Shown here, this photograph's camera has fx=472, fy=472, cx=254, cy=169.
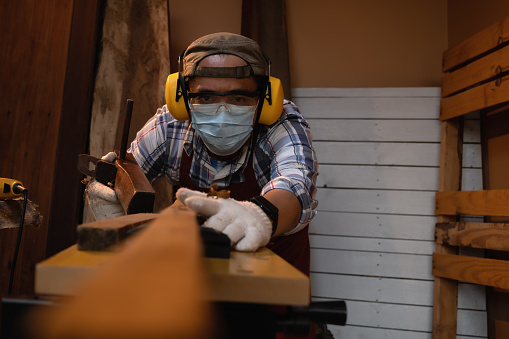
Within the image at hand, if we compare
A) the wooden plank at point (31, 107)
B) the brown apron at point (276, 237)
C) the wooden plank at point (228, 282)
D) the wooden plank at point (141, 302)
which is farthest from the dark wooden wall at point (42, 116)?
the wooden plank at point (141, 302)

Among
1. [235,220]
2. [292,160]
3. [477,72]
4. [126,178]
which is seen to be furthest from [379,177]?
[235,220]

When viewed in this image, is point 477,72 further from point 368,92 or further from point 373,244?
point 373,244

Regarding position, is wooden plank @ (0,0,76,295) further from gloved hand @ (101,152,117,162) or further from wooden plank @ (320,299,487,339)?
wooden plank @ (320,299,487,339)

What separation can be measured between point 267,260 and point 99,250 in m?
0.28

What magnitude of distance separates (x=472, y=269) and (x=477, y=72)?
48.1 inches

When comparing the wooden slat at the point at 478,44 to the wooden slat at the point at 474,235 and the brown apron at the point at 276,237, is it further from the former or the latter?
the brown apron at the point at 276,237

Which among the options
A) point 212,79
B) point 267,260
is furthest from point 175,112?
point 267,260

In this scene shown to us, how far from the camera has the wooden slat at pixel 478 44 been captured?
2.72 m

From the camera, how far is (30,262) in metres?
2.83

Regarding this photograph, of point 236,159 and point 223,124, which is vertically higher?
point 223,124

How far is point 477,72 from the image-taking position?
9.74 feet

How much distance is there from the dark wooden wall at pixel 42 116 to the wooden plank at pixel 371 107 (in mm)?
1621

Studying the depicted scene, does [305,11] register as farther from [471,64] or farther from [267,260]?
[267,260]

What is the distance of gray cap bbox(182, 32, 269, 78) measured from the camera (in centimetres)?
176
